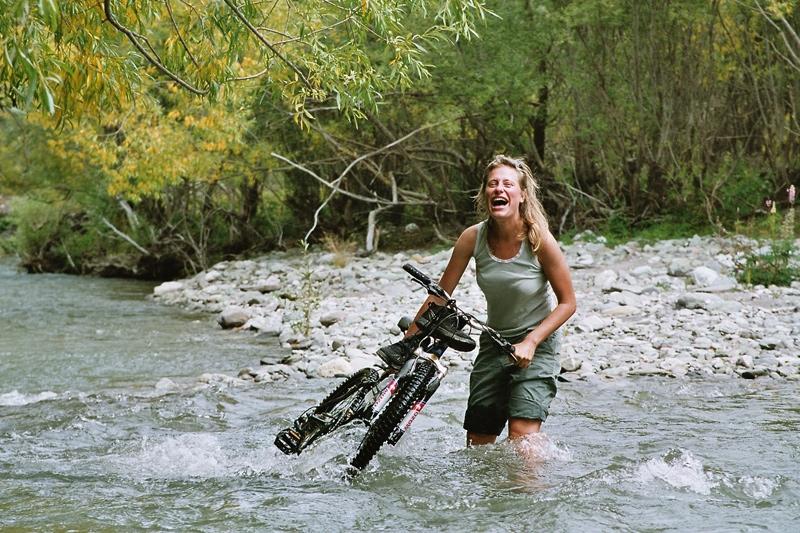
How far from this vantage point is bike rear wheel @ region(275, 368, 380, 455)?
5016 millimetres

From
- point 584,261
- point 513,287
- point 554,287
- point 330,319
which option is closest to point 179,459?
point 513,287

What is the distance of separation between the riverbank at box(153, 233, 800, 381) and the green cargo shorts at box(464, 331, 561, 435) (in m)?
3.65

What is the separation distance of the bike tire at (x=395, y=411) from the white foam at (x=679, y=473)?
148 cm

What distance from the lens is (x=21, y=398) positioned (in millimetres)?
8445

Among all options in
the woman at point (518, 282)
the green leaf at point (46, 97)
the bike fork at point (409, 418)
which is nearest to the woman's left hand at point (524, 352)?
the woman at point (518, 282)

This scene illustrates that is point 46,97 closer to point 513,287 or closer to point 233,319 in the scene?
point 513,287

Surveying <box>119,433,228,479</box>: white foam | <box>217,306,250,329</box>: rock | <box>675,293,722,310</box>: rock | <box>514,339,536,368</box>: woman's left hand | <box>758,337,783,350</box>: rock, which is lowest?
<box>217,306,250,329</box>: rock

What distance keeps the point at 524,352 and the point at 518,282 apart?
0.41 meters

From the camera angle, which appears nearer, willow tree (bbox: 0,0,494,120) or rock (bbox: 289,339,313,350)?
willow tree (bbox: 0,0,494,120)

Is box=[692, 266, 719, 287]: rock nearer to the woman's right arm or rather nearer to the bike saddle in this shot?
the woman's right arm

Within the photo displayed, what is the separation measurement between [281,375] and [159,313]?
22.2 ft

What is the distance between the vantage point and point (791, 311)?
10.9m

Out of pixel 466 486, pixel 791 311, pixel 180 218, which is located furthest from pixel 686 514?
pixel 180 218

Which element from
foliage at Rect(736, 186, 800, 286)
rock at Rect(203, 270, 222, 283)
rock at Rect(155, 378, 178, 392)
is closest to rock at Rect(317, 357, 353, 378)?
rock at Rect(155, 378, 178, 392)
